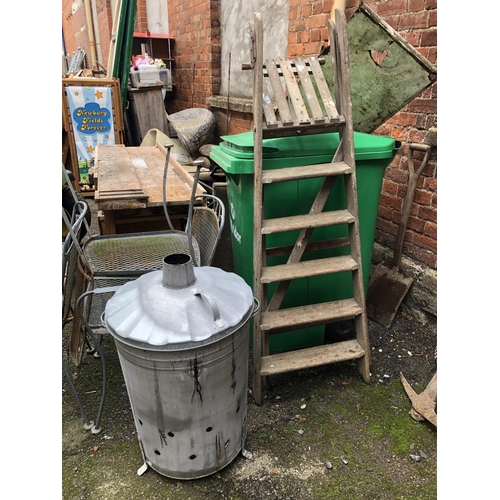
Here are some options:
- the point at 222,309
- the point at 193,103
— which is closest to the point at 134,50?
the point at 193,103

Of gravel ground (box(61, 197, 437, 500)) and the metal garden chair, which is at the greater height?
the metal garden chair

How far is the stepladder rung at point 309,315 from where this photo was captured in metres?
2.48

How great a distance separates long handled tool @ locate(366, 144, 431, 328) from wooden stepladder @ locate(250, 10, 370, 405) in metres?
0.79

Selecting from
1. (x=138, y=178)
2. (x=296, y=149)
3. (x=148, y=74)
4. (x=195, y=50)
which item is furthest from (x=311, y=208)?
(x=148, y=74)

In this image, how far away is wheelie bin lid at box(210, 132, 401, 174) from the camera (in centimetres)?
247

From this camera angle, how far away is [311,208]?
2551mm

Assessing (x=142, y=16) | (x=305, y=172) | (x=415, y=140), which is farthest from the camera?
(x=142, y=16)

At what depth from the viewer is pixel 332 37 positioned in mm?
2439

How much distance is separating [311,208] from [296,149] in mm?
384

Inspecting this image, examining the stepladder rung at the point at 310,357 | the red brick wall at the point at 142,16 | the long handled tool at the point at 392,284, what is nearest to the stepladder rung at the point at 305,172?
the long handled tool at the point at 392,284

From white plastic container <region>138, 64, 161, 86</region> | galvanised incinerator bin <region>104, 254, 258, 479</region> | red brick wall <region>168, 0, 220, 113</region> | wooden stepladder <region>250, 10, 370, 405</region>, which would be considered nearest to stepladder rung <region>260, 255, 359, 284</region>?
wooden stepladder <region>250, 10, 370, 405</region>

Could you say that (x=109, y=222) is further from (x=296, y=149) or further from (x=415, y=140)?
(x=415, y=140)

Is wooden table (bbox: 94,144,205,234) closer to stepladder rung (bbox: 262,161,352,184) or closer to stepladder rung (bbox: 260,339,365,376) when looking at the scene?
stepladder rung (bbox: 262,161,352,184)

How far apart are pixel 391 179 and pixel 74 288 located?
8.86 ft
